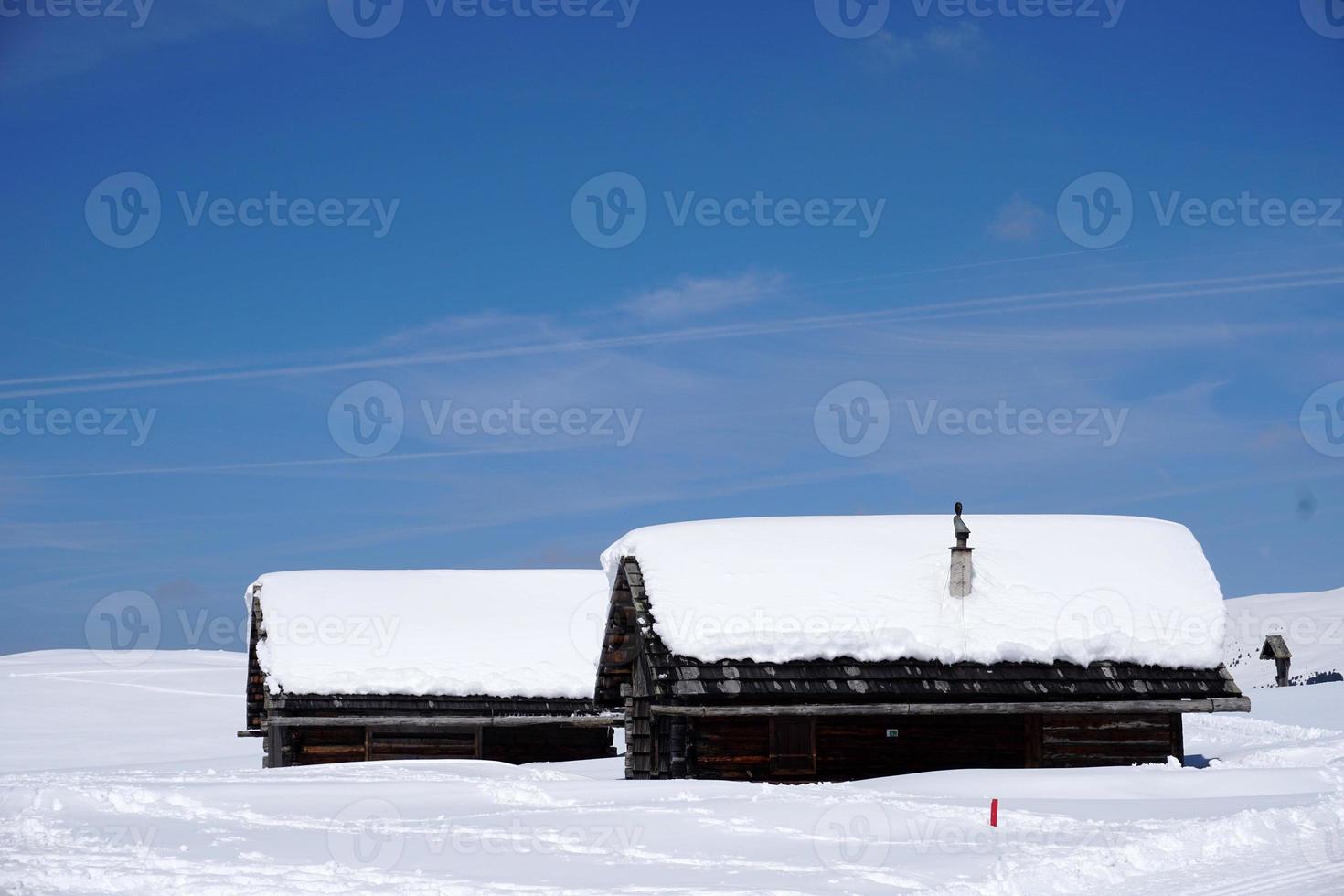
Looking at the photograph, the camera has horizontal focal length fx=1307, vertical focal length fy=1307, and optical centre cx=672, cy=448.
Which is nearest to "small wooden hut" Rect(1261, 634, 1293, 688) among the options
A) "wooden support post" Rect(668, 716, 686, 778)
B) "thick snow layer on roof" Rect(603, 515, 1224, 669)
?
"thick snow layer on roof" Rect(603, 515, 1224, 669)

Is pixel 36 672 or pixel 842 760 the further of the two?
pixel 36 672

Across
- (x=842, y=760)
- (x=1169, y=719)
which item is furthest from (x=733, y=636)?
(x=1169, y=719)

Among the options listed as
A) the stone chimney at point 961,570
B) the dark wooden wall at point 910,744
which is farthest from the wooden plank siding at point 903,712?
the stone chimney at point 961,570

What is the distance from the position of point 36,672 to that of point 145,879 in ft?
184

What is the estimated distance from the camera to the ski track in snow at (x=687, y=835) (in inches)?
444

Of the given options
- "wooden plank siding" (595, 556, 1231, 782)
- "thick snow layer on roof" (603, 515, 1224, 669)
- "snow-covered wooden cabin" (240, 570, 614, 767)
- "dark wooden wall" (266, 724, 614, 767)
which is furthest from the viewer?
"dark wooden wall" (266, 724, 614, 767)

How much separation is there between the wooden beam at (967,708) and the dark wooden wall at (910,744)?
478 millimetres

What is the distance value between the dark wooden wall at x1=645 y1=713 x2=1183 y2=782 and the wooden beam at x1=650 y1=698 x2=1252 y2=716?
0.48 metres

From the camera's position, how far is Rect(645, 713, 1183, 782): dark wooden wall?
21.1 metres

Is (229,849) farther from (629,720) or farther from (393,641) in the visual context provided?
(393,641)

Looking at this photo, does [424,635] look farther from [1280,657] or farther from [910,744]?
[1280,657]

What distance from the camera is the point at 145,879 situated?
11.2 meters

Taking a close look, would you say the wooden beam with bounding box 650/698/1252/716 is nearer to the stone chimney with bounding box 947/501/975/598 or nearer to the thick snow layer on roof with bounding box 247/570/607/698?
the stone chimney with bounding box 947/501/975/598

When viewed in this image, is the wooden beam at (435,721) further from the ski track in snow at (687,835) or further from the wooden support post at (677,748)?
the wooden support post at (677,748)
